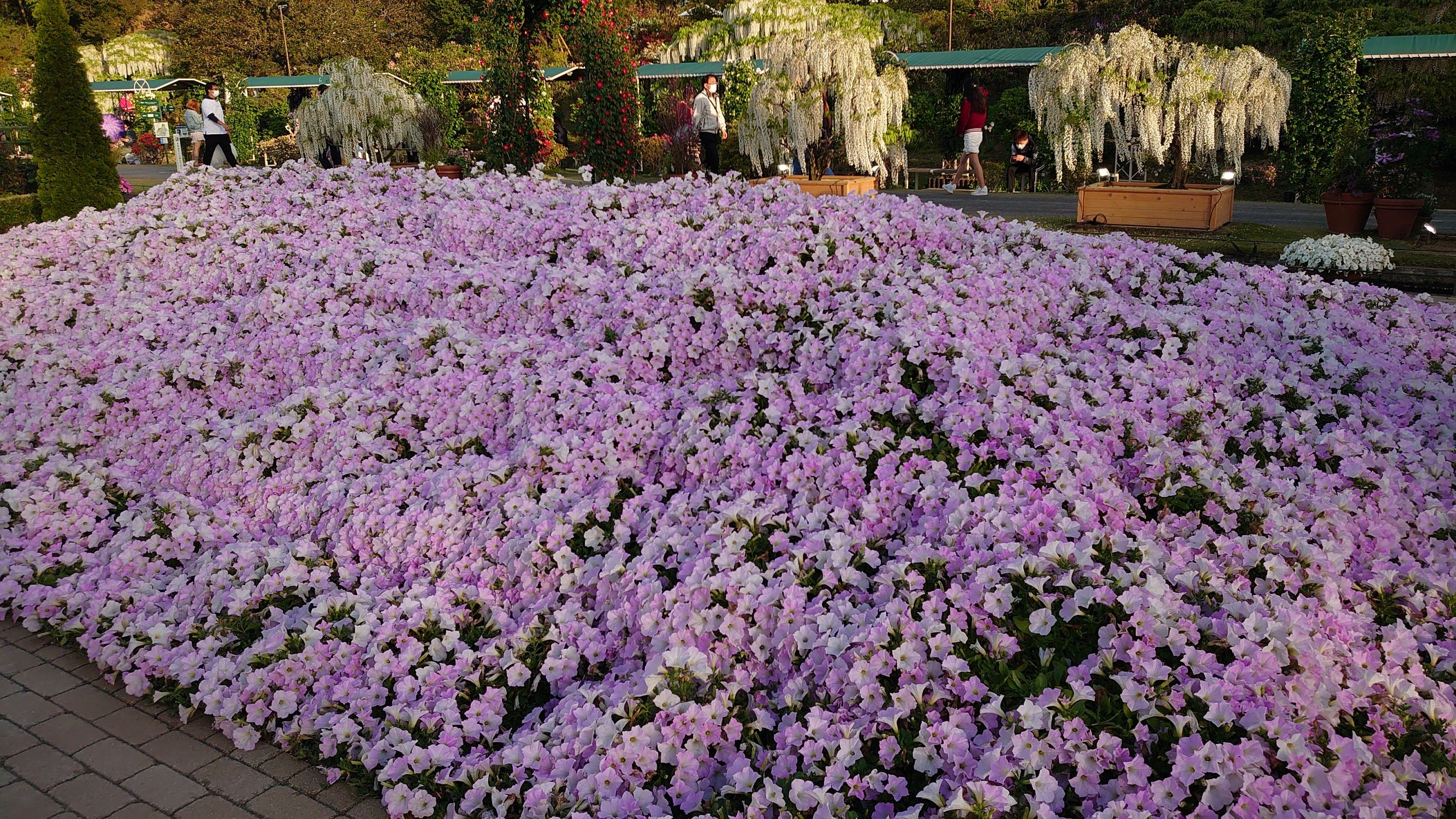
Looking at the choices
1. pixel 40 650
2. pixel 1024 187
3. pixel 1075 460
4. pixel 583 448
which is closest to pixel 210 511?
pixel 40 650

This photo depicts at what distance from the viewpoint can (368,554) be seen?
4.03 meters

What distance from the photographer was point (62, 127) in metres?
14.2

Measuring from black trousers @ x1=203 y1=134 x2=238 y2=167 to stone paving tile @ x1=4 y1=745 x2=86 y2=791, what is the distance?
54.2 feet

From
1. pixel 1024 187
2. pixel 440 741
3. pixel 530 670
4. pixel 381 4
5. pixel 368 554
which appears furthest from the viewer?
pixel 381 4

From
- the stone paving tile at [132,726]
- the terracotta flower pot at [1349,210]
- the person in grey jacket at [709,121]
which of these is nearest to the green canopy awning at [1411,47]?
the terracotta flower pot at [1349,210]

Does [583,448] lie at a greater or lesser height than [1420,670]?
greater

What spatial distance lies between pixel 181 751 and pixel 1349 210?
47.4 feet

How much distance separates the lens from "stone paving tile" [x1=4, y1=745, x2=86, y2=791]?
10.7 feet

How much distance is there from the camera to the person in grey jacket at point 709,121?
1755 centimetres

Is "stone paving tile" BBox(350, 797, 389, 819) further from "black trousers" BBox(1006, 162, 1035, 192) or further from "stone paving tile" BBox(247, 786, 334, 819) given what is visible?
"black trousers" BBox(1006, 162, 1035, 192)

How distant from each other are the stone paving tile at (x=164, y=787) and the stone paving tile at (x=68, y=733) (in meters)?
0.38

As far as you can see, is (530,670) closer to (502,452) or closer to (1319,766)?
(502,452)

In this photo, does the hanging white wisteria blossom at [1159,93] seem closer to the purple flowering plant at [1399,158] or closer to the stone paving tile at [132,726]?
the purple flowering plant at [1399,158]

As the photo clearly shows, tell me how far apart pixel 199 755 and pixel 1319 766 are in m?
3.52
